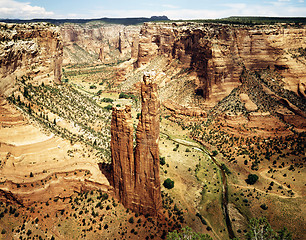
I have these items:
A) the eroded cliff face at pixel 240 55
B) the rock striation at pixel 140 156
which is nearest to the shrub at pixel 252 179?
the rock striation at pixel 140 156

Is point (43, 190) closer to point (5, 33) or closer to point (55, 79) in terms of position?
point (5, 33)

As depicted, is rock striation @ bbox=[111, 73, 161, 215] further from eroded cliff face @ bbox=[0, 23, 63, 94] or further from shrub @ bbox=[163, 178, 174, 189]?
eroded cliff face @ bbox=[0, 23, 63, 94]

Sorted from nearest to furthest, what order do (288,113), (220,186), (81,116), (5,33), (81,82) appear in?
(5,33) → (220,186) → (81,116) → (288,113) → (81,82)

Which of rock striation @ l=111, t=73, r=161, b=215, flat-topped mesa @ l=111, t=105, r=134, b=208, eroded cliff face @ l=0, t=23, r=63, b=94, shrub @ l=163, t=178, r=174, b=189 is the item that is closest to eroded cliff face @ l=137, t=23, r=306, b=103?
shrub @ l=163, t=178, r=174, b=189

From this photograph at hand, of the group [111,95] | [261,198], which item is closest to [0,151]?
[261,198]

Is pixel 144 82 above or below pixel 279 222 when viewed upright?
above

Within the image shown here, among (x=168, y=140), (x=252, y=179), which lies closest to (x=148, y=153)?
(x=252, y=179)
